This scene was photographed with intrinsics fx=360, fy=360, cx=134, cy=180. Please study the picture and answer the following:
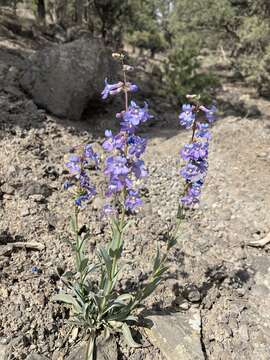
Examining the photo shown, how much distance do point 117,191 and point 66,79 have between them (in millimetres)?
5520

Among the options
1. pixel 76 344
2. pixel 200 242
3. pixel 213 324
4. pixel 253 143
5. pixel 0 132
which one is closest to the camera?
pixel 76 344

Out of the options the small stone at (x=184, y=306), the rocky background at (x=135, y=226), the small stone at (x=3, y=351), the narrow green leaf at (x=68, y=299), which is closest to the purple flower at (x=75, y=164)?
the narrow green leaf at (x=68, y=299)

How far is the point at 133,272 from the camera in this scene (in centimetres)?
426

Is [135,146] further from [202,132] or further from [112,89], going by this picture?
[202,132]

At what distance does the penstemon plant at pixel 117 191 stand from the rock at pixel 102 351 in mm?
55

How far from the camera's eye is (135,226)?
16.7 feet

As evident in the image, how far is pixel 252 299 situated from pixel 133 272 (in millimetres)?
1403

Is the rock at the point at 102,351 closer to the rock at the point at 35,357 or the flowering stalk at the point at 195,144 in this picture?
the rock at the point at 35,357

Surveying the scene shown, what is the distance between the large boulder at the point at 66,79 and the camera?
24.7 feet

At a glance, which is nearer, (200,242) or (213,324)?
(213,324)

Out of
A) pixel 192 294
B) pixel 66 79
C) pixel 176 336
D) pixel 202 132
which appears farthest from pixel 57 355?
pixel 66 79

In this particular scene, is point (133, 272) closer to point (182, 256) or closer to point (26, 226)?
point (182, 256)

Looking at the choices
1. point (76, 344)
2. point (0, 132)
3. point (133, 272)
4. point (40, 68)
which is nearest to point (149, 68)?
point (40, 68)

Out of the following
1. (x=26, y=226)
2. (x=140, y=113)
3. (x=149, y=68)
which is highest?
(x=140, y=113)
